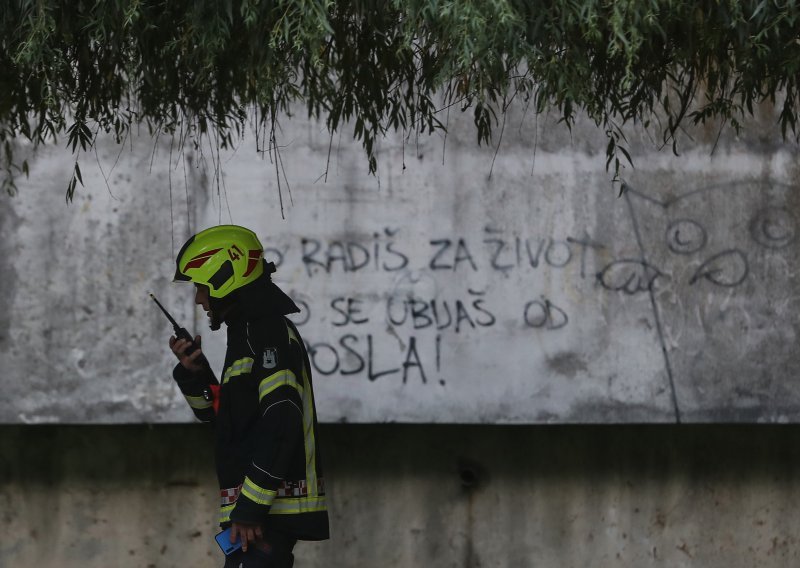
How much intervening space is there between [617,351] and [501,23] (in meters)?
3.70

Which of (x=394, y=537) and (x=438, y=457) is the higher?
(x=438, y=457)

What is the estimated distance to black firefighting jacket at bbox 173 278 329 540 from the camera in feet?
12.0

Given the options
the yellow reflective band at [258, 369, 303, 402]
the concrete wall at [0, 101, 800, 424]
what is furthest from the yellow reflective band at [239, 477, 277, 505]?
the concrete wall at [0, 101, 800, 424]

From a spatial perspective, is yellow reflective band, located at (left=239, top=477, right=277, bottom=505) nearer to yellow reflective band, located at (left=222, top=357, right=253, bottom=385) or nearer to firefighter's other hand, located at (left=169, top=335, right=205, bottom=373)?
yellow reflective band, located at (left=222, top=357, right=253, bottom=385)

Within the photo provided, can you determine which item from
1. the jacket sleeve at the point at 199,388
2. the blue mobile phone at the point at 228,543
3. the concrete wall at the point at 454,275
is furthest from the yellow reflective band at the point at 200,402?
the concrete wall at the point at 454,275

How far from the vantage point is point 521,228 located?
6316 millimetres

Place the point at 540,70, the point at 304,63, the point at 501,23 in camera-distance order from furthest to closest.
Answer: the point at 304,63 → the point at 540,70 → the point at 501,23

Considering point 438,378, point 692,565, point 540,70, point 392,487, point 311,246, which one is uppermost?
point 540,70

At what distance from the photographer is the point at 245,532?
3674mm

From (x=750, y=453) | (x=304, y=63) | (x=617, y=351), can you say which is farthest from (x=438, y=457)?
(x=304, y=63)

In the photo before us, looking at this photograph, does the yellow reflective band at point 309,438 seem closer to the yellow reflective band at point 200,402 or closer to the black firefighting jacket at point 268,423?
the black firefighting jacket at point 268,423

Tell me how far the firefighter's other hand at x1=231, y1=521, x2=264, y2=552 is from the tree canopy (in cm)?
125

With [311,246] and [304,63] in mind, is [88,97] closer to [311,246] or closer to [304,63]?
[304,63]

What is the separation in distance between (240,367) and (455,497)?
9.90 ft
